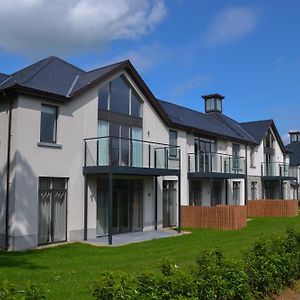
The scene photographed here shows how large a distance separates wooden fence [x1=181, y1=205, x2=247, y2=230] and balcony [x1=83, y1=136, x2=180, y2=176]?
10.4 ft

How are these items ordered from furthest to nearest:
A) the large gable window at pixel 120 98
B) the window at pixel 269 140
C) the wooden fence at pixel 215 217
A: the window at pixel 269 140
the wooden fence at pixel 215 217
the large gable window at pixel 120 98

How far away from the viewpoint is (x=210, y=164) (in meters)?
26.3

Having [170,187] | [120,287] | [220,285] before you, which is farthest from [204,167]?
[120,287]

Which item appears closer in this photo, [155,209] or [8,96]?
[8,96]

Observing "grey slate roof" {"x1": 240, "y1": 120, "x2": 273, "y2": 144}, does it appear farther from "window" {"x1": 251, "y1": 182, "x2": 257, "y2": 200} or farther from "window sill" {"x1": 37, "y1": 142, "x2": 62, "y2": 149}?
"window sill" {"x1": 37, "y1": 142, "x2": 62, "y2": 149}

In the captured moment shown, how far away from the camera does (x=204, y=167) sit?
86.1 ft

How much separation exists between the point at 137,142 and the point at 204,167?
7825 mm

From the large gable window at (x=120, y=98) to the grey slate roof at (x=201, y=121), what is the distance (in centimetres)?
341

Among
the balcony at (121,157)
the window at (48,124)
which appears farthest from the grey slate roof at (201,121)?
the window at (48,124)

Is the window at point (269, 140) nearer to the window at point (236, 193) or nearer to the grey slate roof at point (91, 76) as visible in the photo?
the window at point (236, 193)

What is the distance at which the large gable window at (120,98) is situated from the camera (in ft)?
63.1

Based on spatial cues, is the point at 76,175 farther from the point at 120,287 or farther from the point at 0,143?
the point at 120,287

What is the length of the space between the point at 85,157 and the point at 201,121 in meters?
14.2

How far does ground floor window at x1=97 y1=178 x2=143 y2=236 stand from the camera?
61.4ft
